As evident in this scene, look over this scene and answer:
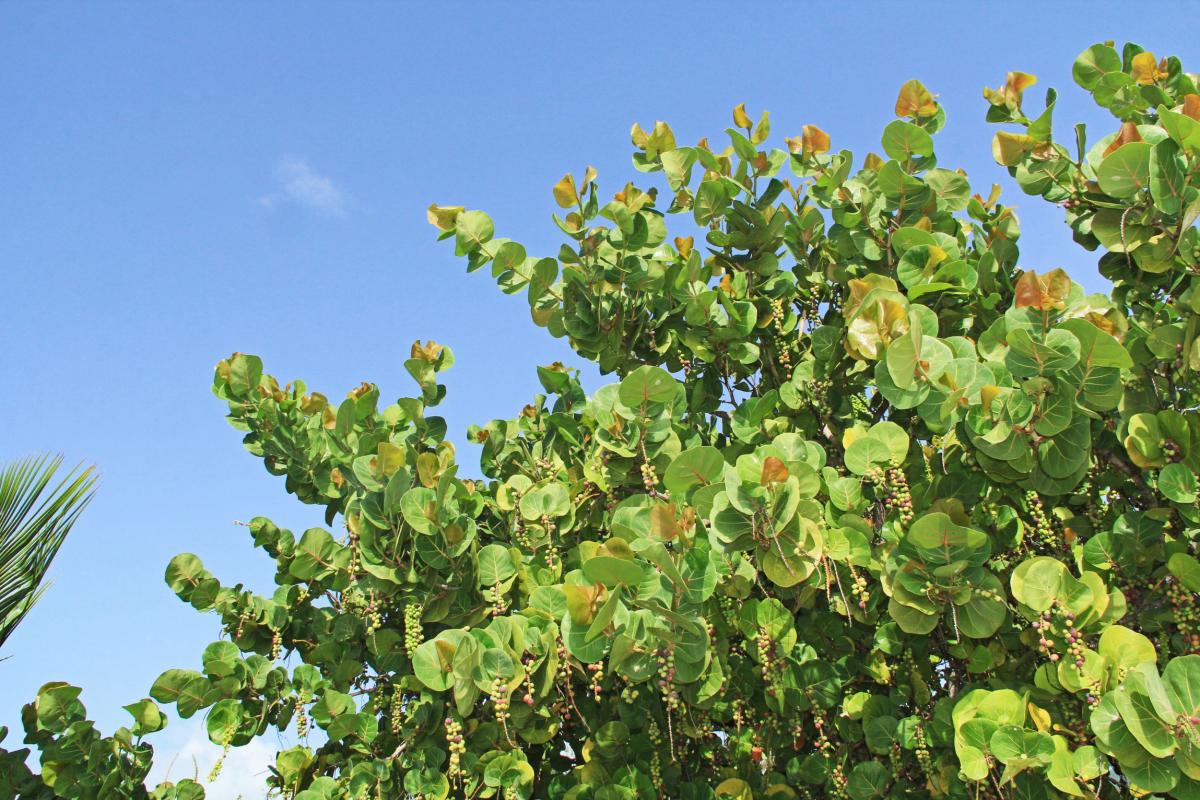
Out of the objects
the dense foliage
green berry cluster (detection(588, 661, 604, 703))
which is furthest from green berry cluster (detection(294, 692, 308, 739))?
green berry cluster (detection(588, 661, 604, 703))

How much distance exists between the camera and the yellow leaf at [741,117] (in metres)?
3.96

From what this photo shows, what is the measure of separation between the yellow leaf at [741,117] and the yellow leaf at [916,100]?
26.5 inches

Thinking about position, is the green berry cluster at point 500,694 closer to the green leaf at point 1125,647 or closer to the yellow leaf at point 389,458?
the yellow leaf at point 389,458

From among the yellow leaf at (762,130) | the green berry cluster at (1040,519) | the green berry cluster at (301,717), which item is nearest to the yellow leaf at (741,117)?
the yellow leaf at (762,130)

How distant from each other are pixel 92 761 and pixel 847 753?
9.94 ft

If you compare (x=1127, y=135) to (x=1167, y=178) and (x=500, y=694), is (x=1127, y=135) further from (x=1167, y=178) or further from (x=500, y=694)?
(x=500, y=694)

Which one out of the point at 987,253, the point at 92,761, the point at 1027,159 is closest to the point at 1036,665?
the point at 987,253

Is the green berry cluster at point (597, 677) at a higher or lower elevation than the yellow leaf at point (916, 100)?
lower

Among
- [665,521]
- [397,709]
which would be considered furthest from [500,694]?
[397,709]

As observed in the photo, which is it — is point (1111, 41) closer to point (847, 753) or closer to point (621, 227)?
point (621, 227)

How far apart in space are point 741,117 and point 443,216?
54.5 inches

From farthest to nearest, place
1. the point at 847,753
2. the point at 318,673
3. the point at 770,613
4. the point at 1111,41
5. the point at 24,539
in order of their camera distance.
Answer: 1. the point at 24,539
2. the point at 318,673
3. the point at 1111,41
4. the point at 847,753
5. the point at 770,613

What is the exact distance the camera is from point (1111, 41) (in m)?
3.60

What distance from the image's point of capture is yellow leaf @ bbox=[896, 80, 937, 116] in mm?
3930
